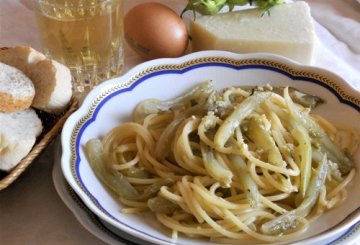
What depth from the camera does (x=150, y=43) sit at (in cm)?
147

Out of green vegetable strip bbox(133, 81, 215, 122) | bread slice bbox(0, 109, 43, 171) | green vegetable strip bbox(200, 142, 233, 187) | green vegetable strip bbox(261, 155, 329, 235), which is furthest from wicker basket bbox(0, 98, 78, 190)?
green vegetable strip bbox(261, 155, 329, 235)

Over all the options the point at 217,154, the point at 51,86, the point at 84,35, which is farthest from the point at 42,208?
the point at 84,35

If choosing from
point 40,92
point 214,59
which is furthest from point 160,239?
point 214,59

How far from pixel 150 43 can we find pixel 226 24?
217mm

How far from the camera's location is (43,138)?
3.60 feet

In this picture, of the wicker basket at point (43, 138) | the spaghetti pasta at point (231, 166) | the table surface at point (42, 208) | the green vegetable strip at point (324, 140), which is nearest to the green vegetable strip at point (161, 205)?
the spaghetti pasta at point (231, 166)

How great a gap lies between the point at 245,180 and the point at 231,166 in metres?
0.05

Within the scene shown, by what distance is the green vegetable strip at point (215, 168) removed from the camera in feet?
3.39

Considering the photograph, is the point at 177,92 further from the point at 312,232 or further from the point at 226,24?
the point at 312,232

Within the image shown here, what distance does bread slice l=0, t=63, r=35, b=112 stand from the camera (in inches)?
43.4

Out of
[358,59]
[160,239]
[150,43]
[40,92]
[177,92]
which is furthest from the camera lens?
[358,59]

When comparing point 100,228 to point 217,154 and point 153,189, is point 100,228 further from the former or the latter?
point 217,154

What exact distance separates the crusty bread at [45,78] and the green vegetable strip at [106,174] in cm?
11

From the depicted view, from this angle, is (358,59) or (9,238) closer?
(9,238)
